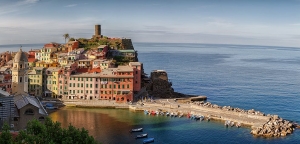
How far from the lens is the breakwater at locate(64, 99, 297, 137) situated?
61.7 metres

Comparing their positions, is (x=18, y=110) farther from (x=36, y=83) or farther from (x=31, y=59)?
(x=31, y=59)

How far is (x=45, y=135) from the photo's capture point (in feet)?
100

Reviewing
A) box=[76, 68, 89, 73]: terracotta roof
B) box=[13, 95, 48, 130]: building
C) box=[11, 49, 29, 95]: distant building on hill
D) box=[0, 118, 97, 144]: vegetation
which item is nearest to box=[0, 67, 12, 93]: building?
box=[76, 68, 89, 73]: terracotta roof

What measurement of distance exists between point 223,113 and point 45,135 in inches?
1862

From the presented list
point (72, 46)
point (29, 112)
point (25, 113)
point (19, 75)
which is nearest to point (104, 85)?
point (19, 75)

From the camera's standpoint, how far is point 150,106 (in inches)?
3063

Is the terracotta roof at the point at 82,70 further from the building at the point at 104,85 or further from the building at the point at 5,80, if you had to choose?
the building at the point at 5,80

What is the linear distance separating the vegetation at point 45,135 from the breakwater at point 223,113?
37678 mm

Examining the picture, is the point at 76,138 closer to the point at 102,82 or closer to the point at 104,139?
the point at 104,139

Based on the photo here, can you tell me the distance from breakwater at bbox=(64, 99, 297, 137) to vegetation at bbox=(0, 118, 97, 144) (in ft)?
124

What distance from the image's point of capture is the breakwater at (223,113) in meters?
61.7

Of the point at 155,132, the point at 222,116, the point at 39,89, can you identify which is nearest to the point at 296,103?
the point at 222,116

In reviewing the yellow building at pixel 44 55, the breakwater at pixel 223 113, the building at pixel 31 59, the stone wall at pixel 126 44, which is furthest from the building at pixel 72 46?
the breakwater at pixel 223 113

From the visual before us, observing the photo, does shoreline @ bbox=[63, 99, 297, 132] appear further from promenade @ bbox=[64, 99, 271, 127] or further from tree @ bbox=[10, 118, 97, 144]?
tree @ bbox=[10, 118, 97, 144]
